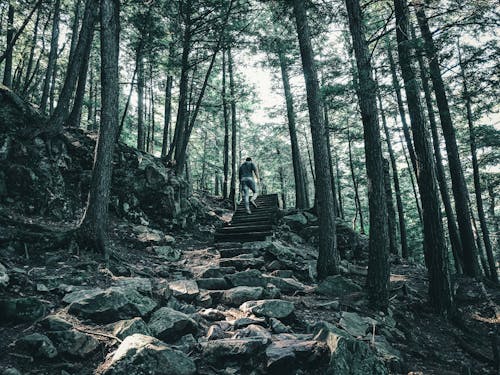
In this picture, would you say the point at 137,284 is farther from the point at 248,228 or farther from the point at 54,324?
the point at 248,228

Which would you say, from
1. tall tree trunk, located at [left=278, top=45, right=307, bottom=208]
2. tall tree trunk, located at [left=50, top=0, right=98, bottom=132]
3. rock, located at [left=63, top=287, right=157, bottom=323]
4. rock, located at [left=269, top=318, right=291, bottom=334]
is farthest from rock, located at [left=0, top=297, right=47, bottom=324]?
tall tree trunk, located at [left=278, top=45, right=307, bottom=208]

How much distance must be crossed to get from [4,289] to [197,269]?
409cm

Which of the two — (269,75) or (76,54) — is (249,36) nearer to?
(269,75)

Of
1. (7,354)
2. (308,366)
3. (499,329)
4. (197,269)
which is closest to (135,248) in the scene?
(197,269)

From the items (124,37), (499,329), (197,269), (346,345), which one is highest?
(124,37)

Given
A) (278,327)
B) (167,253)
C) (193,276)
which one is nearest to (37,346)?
(278,327)

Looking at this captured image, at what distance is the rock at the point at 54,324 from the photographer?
3.33 metres

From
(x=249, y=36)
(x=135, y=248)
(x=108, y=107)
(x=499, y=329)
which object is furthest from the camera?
(x=249, y=36)

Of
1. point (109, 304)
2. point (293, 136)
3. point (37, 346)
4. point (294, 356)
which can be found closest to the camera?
point (37, 346)

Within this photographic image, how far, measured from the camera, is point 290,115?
58.0 feet

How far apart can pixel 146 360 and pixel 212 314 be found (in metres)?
1.98

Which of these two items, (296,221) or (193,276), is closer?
(193,276)

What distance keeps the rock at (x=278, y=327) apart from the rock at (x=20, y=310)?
9.73ft

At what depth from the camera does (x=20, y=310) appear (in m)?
3.45
